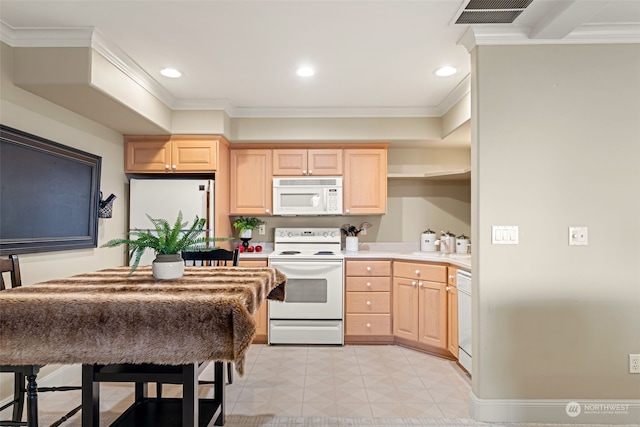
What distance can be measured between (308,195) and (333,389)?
1933 millimetres

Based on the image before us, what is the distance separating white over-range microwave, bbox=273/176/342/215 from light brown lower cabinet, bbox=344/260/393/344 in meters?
0.64

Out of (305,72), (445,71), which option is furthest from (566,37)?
(305,72)

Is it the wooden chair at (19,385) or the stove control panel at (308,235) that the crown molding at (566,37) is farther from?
the wooden chair at (19,385)

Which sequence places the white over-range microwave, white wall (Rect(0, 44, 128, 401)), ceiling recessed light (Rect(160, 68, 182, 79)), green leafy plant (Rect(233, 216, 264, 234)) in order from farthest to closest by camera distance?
green leafy plant (Rect(233, 216, 264, 234)) → the white over-range microwave → ceiling recessed light (Rect(160, 68, 182, 79)) → white wall (Rect(0, 44, 128, 401))

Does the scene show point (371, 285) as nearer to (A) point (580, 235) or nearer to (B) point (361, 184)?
(B) point (361, 184)

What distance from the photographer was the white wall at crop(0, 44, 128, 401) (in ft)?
7.36

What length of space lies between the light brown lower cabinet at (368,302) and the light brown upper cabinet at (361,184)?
2.03ft

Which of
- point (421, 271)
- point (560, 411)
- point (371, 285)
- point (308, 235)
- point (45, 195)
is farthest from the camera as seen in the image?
point (308, 235)

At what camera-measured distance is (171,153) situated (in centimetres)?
358

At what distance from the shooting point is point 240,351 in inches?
54.2

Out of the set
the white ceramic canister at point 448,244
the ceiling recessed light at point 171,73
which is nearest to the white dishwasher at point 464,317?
the white ceramic canister at point 448,244

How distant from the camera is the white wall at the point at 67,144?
2.24 meters

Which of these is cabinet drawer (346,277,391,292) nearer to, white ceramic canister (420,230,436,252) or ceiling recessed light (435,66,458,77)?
white ceramic canister (420,230,436,252)

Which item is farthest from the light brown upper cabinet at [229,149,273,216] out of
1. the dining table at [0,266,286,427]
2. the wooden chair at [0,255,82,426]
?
the dining table at [0,266,286,427]
